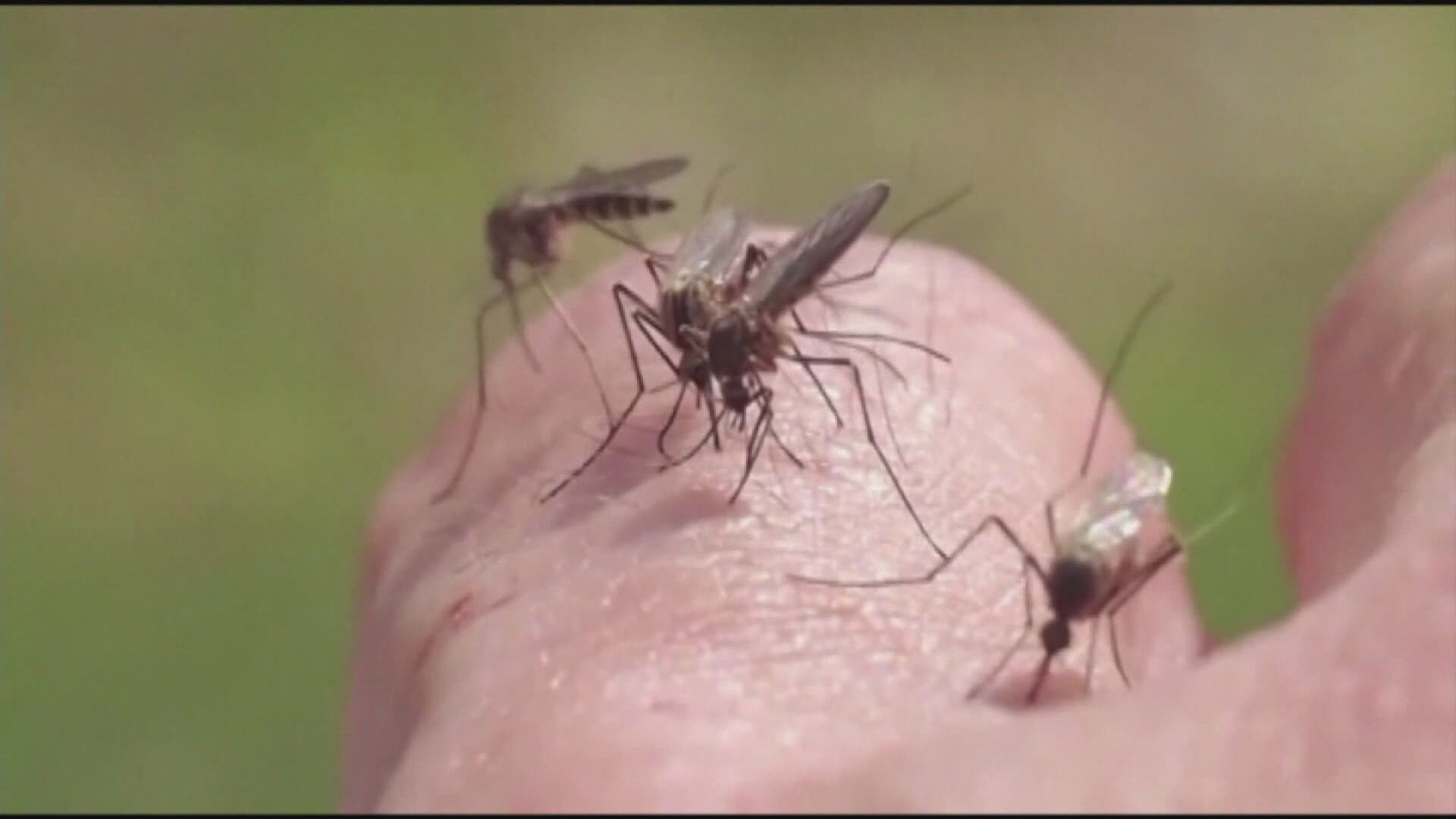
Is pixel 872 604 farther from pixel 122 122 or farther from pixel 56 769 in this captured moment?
pixel 122 122

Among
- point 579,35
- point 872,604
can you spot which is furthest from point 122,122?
point 872,604

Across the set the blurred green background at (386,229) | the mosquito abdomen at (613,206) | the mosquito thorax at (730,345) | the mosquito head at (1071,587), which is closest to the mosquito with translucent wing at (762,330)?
the mosquito thorax at (730,345)

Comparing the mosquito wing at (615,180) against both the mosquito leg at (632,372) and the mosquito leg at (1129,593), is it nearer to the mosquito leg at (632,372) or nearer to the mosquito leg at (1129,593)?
the mosquito leg at (632,372)

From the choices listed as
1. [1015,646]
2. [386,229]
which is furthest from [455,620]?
[386,229]

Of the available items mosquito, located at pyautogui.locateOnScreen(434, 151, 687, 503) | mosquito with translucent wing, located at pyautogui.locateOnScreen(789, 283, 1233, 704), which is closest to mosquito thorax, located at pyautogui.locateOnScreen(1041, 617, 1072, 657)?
mosquito with translucent wing, located at pyautogui.locateOnScreen(789, 283, 1233, 704)

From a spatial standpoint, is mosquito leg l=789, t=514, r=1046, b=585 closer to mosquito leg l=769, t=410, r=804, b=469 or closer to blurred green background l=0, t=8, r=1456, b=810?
mosquito leg l=769, t=410, r=804, b=469
